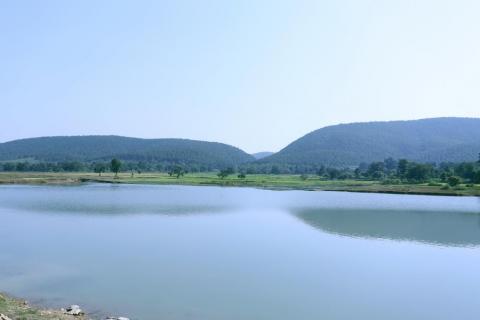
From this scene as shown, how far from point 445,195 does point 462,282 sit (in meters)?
53.8

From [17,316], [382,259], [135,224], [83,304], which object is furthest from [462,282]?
[135,224]

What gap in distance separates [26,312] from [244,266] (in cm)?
985

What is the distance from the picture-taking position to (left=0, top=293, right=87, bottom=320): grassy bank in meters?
12.5

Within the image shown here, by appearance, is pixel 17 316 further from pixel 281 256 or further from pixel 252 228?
pixel 252 228

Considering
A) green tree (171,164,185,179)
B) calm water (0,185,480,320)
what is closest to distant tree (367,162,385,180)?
green tree (171,164,185,179)

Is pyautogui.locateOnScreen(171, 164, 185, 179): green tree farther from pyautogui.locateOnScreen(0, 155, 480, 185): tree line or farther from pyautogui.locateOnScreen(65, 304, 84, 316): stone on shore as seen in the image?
pyautogui.locateOnScreen(65, 304, 84, 316): stone on shore

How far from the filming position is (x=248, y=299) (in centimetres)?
Answer: 1602

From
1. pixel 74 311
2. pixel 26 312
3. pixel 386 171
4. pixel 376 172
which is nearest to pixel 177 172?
pixel 376 172

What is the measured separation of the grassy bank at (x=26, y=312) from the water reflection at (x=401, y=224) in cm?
2117

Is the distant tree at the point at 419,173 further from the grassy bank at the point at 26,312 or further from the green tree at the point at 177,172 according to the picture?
the grassy bank at the point at 26,312

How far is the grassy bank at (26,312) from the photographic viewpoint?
12.5 metres

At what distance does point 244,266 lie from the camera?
68.7ft

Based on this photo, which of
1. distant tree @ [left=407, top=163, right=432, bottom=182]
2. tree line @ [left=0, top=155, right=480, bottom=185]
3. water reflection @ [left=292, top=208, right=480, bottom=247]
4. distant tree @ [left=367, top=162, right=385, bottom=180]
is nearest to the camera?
water reflection @ [left=292, top=208, right=480, bottom=247]

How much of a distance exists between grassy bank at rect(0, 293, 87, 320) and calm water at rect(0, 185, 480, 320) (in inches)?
42.6
